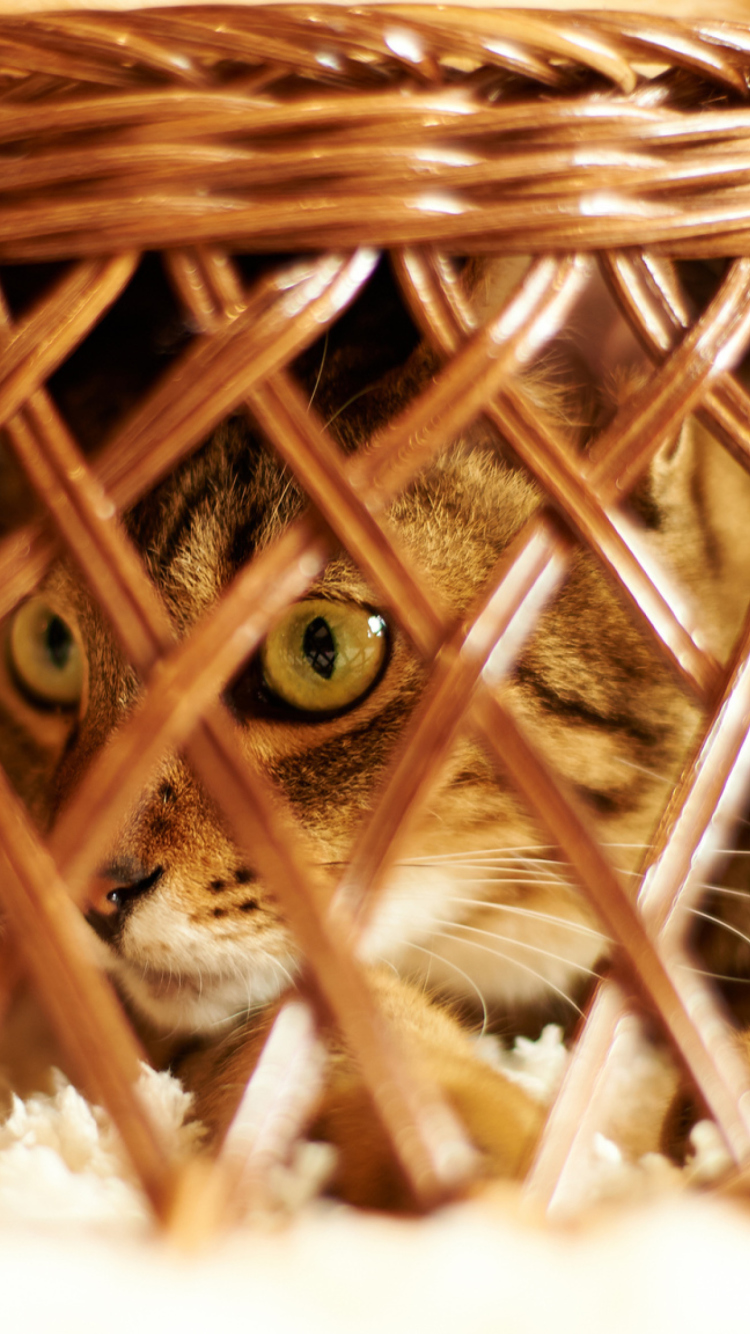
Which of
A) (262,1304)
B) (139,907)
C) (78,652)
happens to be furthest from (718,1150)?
(78,652)

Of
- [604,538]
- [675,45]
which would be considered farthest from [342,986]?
[675,45]

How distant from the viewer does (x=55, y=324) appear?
395 mm

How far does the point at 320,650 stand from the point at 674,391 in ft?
0.82

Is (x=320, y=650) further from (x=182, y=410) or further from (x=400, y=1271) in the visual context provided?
(x=400, y=1271)

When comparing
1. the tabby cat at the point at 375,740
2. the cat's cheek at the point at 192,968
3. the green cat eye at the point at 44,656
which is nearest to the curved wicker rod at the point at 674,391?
the tabby cat at the point at 375,740

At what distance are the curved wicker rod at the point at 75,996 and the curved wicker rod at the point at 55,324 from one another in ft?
0.60

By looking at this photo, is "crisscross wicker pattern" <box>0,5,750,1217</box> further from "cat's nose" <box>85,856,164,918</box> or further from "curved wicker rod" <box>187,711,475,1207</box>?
"cat's nose" <box>85,856,164,918</box>

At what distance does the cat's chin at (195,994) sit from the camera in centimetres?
61

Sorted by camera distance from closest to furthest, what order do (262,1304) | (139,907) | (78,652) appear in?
(262,1304)
(139,907)
(78,652)

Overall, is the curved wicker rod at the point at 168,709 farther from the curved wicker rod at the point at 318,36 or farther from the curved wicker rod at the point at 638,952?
the curved wicker rod at the point at 318,36

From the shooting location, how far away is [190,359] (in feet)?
1.29

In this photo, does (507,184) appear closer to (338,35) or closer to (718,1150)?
(338,35)

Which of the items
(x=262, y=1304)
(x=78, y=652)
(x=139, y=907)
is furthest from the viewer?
(x=78, y=652)

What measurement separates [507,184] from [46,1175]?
50cm
